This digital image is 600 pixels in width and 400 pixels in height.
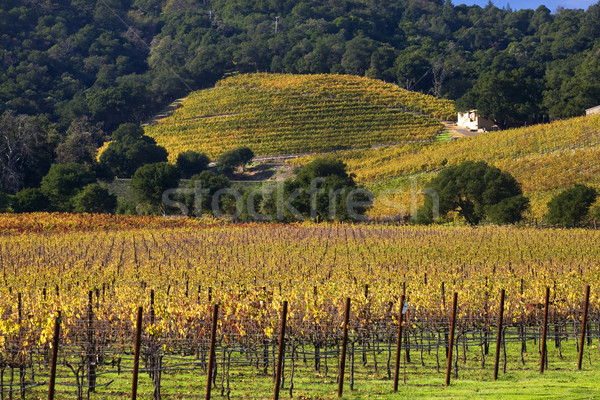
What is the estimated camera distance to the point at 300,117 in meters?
113

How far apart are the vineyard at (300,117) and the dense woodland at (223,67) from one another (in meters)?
8.11

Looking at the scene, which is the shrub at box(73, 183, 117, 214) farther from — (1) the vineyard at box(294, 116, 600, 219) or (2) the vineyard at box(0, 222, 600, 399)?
(2) the vineyard at box(0, 222, 600, 399)

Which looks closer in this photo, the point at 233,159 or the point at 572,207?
the point at 572,207

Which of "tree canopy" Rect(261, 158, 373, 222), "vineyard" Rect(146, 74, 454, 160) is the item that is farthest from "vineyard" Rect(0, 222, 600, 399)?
"vineyard" Rect(146, 74, 454, 160)

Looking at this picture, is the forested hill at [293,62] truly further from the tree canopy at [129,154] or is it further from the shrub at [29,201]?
the shrub at [29,201]

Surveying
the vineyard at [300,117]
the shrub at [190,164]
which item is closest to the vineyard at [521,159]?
the vineyard at [300,117]

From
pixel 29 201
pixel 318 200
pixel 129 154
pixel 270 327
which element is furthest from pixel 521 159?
pixel 270 327

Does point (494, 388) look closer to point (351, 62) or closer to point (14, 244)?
point (14, 244)

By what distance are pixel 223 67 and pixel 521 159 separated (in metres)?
90.6

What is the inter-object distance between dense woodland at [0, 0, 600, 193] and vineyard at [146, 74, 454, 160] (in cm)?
811

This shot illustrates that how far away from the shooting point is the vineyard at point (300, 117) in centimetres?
10288

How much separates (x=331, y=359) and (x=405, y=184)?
55182mm

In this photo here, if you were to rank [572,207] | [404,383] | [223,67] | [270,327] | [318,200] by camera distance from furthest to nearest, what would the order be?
[223,67] < [318,200] < [572,207] < [270,327] < [404,383]

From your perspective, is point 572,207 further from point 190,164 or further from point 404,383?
point 190,164
